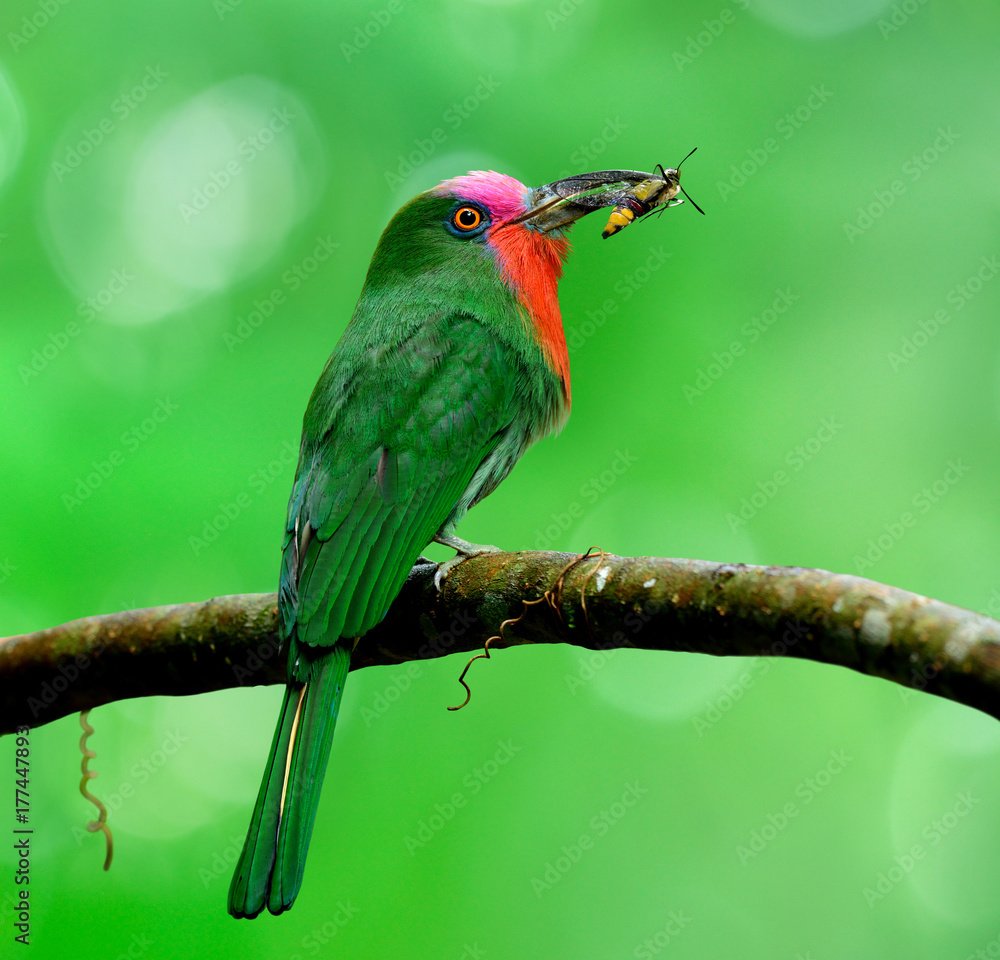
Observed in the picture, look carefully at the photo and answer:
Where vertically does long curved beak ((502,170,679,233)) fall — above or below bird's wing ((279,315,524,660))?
above

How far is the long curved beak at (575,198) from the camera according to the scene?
129 inches

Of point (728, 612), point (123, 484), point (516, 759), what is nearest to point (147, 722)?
point (123, 484)

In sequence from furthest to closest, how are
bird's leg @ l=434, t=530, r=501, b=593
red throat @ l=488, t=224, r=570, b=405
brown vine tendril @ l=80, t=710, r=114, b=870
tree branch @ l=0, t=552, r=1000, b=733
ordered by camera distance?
red throat @ l=488, t=224, r=570, b=405 < brown vine tendril @ l=80, t=710, r=114, b=870 < bird's leg @ l=434, t=530, r=501, b=593 < tree branch @ l=0, t=552, r=1000, b=733

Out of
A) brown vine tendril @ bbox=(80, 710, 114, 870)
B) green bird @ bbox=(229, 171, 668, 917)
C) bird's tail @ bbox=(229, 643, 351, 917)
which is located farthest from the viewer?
brown vine tendril @ bbox=(80, 710, 114, 870)

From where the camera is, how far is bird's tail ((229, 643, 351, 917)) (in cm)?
210

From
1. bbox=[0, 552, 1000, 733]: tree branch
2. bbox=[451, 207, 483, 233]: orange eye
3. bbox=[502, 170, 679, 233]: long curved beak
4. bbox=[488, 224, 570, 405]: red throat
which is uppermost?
bbox=[451, 207, 483, 233]: orange eye

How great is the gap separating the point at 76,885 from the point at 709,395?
3562mm

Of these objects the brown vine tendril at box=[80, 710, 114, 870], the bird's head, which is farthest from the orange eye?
the brown vine tendril at box=[80, 710, 114, 870]

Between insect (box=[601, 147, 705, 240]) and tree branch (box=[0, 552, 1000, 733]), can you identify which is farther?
insect (box=[601, 147, 705, 240])

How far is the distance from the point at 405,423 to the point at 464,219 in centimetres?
84

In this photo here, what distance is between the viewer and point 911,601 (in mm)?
1524

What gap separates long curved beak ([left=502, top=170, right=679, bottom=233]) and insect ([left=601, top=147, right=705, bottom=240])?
1 cm

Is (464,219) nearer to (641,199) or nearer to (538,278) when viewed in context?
(538,278)

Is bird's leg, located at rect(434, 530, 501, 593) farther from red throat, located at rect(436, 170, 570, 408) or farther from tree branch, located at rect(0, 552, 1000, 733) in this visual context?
red throat, located at rect(436, 170, 570, 408)
